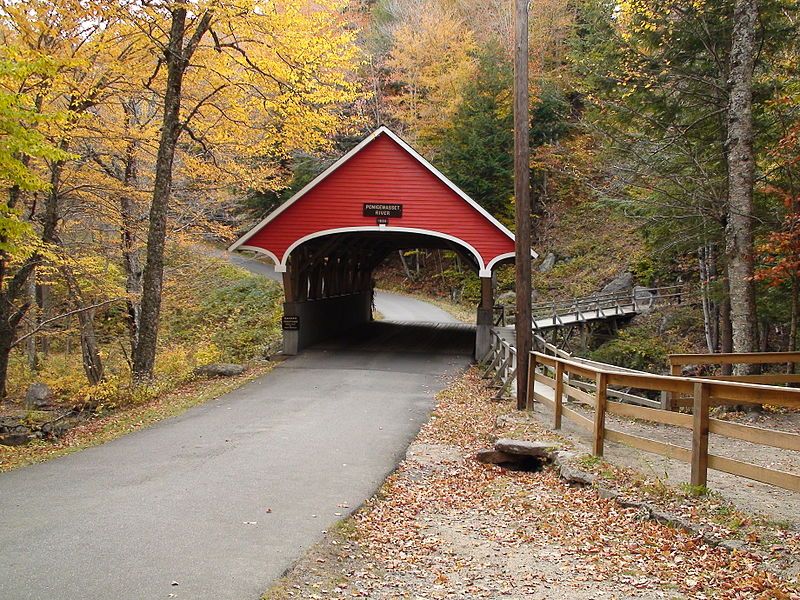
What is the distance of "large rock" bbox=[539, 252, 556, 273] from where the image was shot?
120 feet

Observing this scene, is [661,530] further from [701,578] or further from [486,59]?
[486,59]

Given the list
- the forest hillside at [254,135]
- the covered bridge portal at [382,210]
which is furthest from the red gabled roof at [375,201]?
the forest hillside at [254,135]

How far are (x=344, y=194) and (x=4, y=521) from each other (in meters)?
14.6

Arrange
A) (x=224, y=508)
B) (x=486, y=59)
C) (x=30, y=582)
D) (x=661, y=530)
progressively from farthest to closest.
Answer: (x=486, y=59), (x=224, y=508), (x=661, y=530), (x=30, y=582)

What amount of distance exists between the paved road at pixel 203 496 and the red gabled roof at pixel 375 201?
6.97m

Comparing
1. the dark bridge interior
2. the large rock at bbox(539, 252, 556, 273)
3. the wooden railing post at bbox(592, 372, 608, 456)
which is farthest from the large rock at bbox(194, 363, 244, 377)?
the large rock at bbox(539, 252, 556, 273)

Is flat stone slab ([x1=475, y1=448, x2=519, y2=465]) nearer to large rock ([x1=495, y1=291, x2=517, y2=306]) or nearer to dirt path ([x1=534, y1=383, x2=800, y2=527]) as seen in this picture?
dirt path ([x1=534, y1=383, x2=800, y2=527])

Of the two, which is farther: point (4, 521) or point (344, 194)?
point (344, 194)

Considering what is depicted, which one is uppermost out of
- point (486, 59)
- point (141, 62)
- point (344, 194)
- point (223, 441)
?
point (486, 59)

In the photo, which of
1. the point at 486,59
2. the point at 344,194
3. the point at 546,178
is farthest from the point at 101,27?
the point at 546,178

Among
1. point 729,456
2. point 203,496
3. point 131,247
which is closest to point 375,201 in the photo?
point 131,247

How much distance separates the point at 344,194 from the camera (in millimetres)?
19422

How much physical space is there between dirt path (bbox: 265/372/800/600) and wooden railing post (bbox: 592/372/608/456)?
0.68 metres

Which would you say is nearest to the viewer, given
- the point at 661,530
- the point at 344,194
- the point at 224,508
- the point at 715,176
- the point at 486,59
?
the point at 661,530
